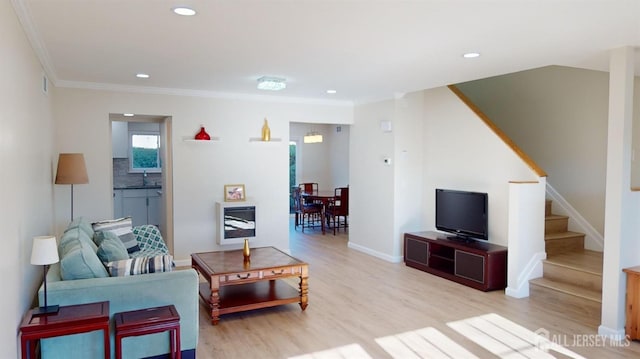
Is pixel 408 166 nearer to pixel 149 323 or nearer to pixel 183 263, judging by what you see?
pixel 183 263

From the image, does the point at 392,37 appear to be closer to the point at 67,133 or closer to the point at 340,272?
the point at 340,272

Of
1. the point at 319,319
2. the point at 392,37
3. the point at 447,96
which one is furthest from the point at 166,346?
the point at 447,96

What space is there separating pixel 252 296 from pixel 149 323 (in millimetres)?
1613

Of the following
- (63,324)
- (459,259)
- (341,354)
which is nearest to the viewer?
(63,324)

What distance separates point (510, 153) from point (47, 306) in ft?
16.1

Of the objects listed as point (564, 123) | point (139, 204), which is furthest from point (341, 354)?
point (139, 204)

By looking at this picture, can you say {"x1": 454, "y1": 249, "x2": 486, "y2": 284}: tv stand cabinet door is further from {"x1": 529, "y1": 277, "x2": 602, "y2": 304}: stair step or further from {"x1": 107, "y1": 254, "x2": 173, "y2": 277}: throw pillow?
{"x1": 107, "y1": 254, "x2": 173, "y2": 277}: throw pillow

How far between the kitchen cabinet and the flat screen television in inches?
222

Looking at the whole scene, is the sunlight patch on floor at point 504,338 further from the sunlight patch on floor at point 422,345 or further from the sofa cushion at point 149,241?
the sofa cushion at point 149,241

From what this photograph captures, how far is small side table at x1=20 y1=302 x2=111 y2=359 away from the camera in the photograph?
2539mm

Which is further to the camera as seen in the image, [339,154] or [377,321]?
[339,154]

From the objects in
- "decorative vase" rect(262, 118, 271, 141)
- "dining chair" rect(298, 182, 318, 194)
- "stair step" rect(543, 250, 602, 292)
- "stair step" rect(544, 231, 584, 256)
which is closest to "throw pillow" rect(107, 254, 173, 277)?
"decorative vase" rect(262, 118, 271, 141)

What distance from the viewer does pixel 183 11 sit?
279 cm

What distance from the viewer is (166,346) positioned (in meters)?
3.16
